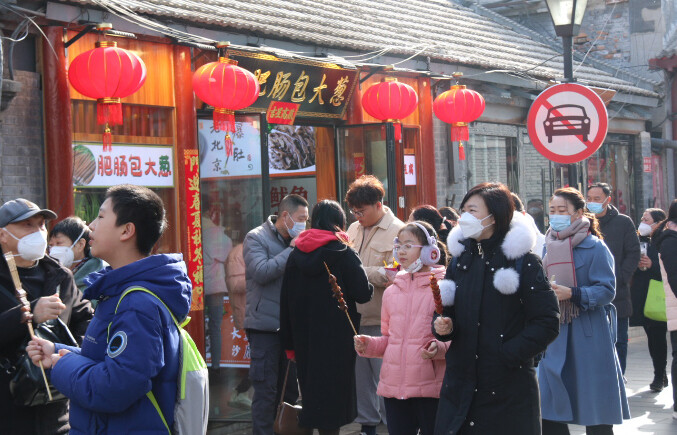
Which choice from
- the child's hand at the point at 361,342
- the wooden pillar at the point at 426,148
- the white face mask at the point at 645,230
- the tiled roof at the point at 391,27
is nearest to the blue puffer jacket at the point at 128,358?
the child's hand at the point at 361,342

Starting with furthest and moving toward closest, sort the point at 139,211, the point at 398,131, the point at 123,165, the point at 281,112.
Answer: the point at 398,131
the point at 281,112
the point at 123,165
the point at 139,211

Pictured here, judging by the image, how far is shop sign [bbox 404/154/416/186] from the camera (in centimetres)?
1249

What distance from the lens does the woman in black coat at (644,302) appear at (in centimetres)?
1006

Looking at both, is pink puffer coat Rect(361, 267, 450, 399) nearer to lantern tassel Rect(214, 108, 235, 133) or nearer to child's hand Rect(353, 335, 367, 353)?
child's hand Rect(353, 335, 367, 353)

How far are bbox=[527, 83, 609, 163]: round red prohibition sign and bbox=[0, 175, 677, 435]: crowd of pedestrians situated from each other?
3.41ft

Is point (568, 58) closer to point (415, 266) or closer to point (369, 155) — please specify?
point (369, 155)

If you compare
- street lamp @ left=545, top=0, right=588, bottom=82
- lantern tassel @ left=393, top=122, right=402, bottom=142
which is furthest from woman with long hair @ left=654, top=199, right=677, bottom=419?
lantern tassel @ left=393, top=122, right=402, bottom=142

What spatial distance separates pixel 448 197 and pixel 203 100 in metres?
5.59

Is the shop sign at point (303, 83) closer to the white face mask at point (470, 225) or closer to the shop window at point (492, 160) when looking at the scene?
the shop window at point (492, 160)

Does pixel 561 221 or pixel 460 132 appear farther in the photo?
pixel 460 132

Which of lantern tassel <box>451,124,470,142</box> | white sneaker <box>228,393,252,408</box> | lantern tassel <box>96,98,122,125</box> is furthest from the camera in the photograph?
lantern tassel <box>451,124,470,142</box>

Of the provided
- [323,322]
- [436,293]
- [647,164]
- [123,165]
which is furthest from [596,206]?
[647,164]

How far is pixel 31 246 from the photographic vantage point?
477cm

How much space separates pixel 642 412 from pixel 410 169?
4869 millimetres
